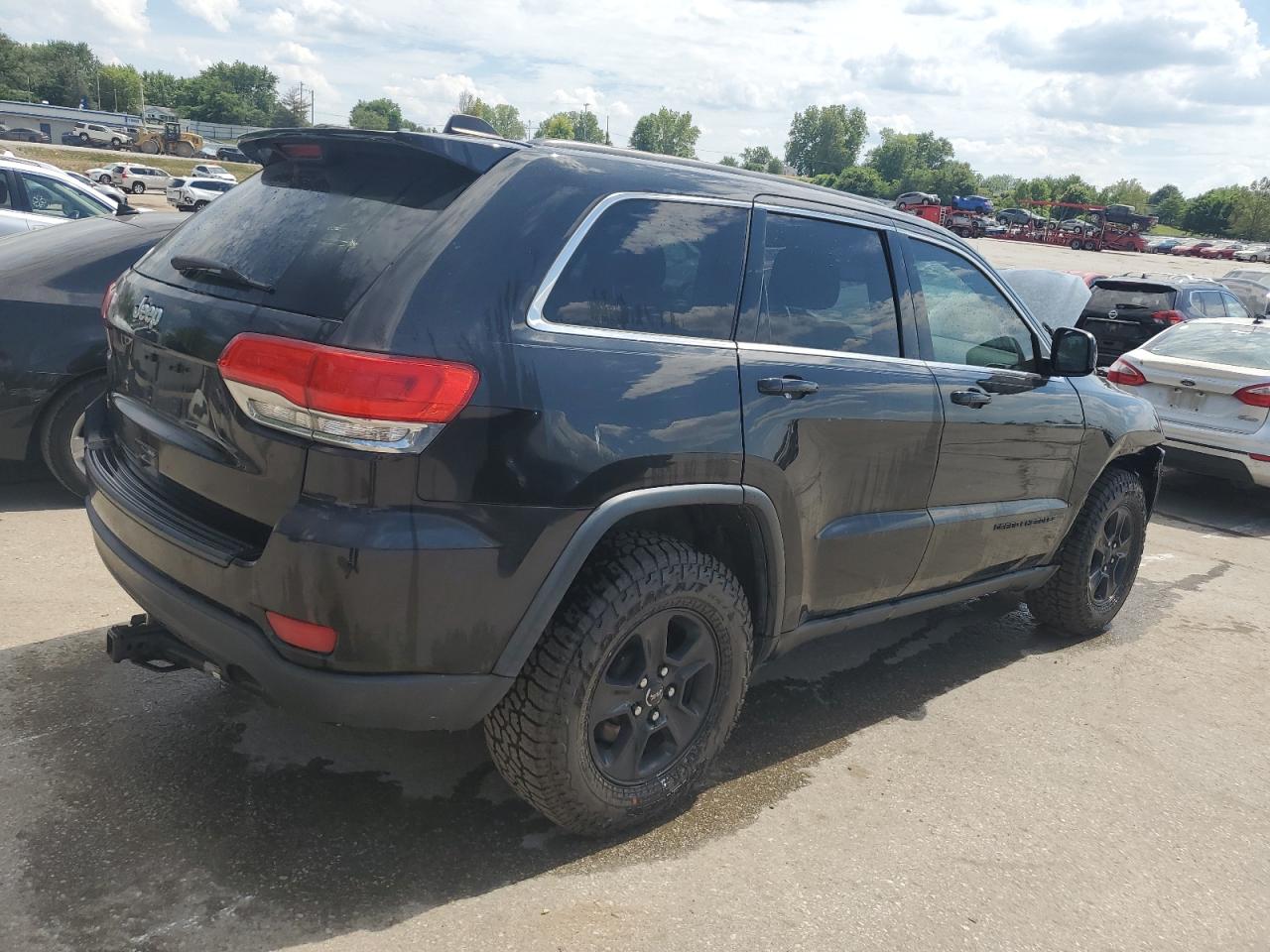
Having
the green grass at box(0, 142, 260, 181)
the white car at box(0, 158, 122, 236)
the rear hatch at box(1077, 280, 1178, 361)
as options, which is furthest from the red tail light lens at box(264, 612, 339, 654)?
the green grass at box(0, 142, 260, 181)

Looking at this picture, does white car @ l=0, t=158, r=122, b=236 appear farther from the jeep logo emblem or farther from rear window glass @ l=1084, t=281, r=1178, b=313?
rear window glass @ l=1084, t=281, r=1178, b=313

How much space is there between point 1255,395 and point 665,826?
21.9 ft

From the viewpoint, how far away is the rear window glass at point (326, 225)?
8.16ft

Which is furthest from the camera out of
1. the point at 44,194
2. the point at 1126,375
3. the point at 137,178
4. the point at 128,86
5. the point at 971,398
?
the point at 128,86

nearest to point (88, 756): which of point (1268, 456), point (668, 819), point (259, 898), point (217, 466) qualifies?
point (259, 898)

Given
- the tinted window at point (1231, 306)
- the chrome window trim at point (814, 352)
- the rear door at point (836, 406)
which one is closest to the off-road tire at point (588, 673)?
the rear door at point (836, 406)

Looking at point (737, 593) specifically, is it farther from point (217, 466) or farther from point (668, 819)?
point (217, 466)

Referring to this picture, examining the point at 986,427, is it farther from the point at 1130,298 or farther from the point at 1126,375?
the point at 1130,298

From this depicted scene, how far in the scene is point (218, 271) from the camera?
2.67 meters

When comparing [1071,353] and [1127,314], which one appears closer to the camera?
[1071,353]

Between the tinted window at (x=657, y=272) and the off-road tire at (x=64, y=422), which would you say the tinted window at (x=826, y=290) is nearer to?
the tinted window at (x=657, y=272)

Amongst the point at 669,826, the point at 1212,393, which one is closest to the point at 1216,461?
the point at 1212,393

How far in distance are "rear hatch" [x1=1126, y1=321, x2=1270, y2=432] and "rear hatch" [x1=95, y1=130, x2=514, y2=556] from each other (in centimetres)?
703

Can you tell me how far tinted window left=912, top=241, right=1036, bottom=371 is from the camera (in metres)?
3.77
